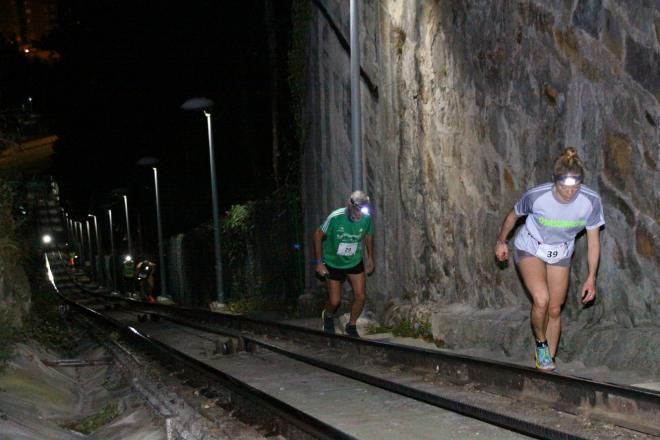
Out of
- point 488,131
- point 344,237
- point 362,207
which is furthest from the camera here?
point 344,237

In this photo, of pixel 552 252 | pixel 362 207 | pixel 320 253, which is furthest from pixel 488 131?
pixel 552 252

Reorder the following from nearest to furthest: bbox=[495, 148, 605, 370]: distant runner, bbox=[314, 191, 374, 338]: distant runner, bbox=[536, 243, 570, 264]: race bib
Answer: bbox=[495, 148, 605, 370]: distant runner < bbox=[536, 243, 570, 264]: race bib < bbox=[314, 191, 374, 338]: distant runner

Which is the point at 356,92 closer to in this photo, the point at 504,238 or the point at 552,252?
the point at 504,238

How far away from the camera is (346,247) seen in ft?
35.1

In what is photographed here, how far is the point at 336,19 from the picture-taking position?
15.7 m

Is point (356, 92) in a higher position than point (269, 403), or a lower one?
higher

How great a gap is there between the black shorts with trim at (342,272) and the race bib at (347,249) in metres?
0.29

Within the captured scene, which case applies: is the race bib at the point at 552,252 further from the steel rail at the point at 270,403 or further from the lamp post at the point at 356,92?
the lamp post at the point at 356,92

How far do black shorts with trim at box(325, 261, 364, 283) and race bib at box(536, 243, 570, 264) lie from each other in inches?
170

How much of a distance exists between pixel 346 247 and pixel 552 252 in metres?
4.13

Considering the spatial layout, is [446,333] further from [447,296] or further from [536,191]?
[536,191]

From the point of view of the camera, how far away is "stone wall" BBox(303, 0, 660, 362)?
714 cm

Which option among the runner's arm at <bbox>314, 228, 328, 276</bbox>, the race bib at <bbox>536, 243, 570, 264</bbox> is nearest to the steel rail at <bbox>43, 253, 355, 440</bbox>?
the runner's arm at <bbox>314, 228, 328, 276</bbox>

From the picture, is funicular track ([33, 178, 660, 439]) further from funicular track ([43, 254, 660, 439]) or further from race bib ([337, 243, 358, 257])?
race bib ([337, 243, 358, 257])
